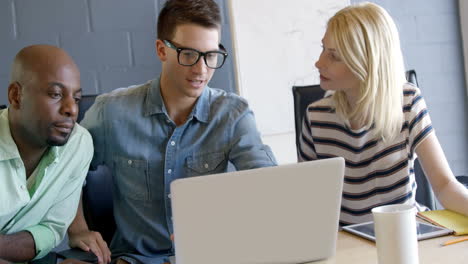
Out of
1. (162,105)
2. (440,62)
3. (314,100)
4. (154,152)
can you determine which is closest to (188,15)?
(162,105)

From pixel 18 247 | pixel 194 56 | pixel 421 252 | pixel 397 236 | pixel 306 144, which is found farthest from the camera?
pixel 306 144

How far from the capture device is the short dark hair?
5.42ft

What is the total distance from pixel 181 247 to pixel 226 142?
0.70 metres

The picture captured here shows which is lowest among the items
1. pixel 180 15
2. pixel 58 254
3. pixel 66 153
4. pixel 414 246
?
pixel 58 254

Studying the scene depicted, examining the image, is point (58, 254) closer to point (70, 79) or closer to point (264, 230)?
point (70, 79)

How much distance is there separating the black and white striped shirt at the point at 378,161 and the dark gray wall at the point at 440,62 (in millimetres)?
1375

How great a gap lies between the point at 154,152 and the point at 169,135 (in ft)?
0.22

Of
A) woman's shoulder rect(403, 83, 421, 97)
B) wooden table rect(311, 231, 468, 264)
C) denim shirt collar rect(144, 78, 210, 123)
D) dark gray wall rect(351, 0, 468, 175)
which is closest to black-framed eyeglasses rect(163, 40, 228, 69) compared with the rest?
denim shirt collar rect(144, 78, 210, 123)

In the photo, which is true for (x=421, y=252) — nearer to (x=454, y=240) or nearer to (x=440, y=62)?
(x=454, y=240)

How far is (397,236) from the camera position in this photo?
3.16ft

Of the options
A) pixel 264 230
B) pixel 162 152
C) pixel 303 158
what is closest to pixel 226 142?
pixel 162 152

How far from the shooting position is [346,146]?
172cm

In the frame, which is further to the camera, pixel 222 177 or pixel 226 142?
pixel 226 142

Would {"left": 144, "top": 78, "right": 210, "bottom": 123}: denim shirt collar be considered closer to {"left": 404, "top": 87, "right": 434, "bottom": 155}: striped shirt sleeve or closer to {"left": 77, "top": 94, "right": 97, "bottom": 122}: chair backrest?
{"left": 77, "top": 94, "right": 97, "bottom": 122}: chair backrest
